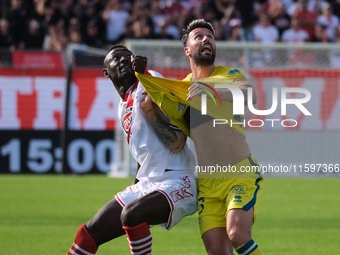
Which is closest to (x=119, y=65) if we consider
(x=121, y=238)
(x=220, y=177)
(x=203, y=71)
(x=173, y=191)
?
(x=203, y=71)

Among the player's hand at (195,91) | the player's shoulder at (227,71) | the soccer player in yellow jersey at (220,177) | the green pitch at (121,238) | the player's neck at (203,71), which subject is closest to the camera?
the soccer player in yellow jersey at (220,177)

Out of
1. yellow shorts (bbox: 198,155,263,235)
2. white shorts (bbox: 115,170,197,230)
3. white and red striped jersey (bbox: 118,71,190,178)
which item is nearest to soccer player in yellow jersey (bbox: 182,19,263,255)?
yellow shorts (bbox: 198,155,263,235)

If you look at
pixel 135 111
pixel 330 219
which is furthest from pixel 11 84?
pixel 135 111

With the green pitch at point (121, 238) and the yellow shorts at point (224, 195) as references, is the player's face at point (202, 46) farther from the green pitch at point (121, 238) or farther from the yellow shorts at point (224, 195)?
the green pitch at point (121, 238)

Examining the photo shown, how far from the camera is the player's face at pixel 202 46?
223 inches

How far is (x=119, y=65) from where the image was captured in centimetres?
577

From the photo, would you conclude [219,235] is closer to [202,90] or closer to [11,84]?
[202,90]

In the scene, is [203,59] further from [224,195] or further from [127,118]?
[224,195]

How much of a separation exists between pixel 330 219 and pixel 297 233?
1.36 metres

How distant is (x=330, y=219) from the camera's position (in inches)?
401

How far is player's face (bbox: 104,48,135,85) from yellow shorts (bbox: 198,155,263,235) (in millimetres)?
1147

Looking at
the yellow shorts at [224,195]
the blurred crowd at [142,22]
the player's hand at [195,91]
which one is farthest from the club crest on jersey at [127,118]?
the blurred crowd at [142,22]

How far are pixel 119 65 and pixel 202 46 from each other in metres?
0.74

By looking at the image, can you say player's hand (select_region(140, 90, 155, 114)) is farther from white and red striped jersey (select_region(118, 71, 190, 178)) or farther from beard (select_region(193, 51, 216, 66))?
beard (select_region(193, 51, 216, 66))
